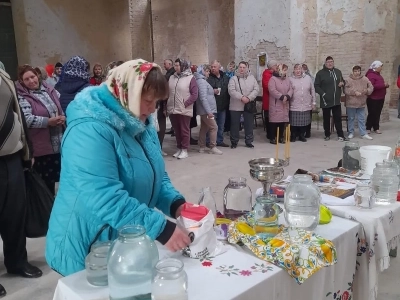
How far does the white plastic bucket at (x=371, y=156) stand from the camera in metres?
2.56

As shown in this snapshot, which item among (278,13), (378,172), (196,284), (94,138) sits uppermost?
(278,13)

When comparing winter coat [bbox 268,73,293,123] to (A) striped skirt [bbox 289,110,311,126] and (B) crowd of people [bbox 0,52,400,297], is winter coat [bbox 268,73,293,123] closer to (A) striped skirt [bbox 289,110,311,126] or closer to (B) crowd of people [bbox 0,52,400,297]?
(A) striped skirt [bbox 289,110,311,126]

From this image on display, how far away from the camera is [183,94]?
6426 millimetres

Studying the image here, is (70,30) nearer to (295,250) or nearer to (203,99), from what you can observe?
(203,99)

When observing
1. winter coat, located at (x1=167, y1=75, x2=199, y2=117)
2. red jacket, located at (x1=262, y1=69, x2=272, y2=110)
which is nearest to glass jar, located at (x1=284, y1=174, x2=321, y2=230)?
winter coat, located at (x1=167, y1=75, x2=199, y2=117)

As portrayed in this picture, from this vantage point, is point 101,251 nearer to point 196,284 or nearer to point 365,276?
point 196,284

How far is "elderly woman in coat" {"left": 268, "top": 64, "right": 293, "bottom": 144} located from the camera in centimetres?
741

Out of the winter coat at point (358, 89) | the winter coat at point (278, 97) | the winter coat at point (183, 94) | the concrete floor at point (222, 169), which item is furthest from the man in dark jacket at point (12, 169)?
the winter coat at point (358, 89)

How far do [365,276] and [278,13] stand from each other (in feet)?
24.8

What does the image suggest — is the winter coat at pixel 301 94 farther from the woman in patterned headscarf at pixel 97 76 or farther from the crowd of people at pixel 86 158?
the crowd of people at pixel 86 158

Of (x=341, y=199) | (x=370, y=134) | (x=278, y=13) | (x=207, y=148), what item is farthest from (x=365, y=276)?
(x=278, y=13)

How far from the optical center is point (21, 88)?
11.7 ft

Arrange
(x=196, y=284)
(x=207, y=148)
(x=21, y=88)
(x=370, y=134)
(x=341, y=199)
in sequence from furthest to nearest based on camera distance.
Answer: (x=370, y=134)
(x=207, y=148)
(x=21, y=88)
(x=341, y=199)
(x=196, y=284)

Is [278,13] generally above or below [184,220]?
above
